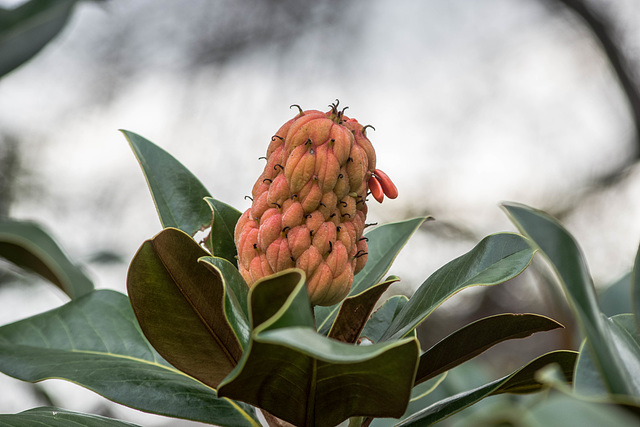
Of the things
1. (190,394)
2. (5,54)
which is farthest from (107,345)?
(5,54)

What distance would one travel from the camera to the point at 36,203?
2734 millimetres

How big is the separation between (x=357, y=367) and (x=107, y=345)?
0.54 metres

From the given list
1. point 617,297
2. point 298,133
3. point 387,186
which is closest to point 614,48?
point 617,297

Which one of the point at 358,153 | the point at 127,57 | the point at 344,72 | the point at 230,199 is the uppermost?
the point at 127,57

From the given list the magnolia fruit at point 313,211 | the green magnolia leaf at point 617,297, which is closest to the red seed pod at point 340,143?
the magnolia fruit at point 313,211

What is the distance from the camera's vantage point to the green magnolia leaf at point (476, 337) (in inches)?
29.7

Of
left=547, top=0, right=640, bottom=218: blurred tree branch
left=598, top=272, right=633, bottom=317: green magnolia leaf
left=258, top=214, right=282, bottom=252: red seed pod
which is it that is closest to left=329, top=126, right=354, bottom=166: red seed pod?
left=258, top=214, right=282, bottom=252: red seed pod

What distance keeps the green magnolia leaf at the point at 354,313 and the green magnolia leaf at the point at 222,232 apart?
0.19 metres

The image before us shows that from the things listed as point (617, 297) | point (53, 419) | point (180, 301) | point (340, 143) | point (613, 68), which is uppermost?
point (613, 68)

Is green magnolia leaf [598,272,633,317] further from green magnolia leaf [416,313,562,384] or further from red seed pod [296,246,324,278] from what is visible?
red seed pod [296,246,324,278]

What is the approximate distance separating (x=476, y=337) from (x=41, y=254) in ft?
3.19

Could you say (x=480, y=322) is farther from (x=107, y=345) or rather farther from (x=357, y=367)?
(x=107, y=345)

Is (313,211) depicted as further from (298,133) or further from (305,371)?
(305,371)

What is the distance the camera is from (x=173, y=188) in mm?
992
